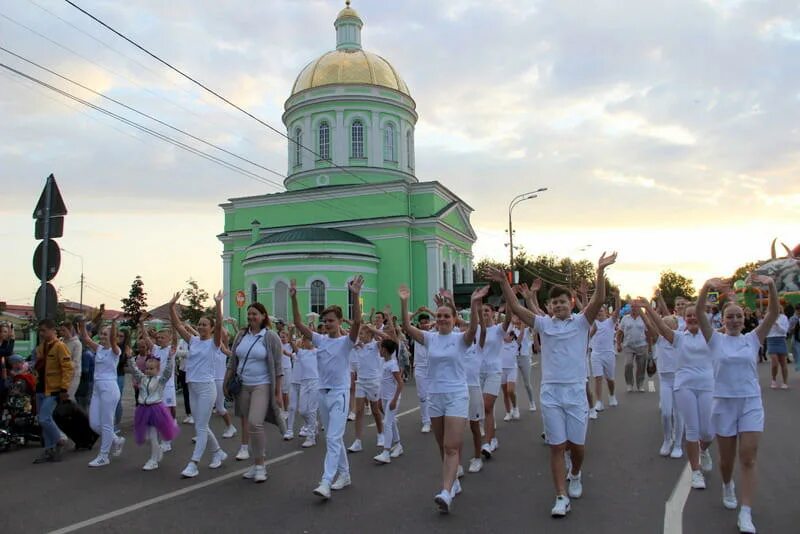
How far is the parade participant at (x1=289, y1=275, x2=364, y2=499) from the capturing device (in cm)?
674

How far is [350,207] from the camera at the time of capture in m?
42.4

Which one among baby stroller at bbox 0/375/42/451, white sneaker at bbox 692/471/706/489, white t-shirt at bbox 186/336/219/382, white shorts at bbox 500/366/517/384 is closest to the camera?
white sneaker at bbox 692/471/706/489

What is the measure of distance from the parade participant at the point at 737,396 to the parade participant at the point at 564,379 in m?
0.98

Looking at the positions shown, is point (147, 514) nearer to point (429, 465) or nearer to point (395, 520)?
point (395, 520)

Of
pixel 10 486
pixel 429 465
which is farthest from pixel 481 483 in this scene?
pixel 10 486

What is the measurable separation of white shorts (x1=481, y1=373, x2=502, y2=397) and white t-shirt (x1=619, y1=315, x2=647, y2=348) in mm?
5679

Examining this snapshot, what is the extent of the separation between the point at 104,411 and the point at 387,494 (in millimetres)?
4138

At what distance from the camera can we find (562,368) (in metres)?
5.96

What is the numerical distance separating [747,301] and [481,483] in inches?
1018

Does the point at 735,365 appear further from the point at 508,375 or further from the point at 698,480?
the point at 508,375

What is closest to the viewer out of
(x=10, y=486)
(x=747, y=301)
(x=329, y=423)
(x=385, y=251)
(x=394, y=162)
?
(x=329, y=423)

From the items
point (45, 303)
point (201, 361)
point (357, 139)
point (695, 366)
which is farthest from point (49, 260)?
point (357, 139)

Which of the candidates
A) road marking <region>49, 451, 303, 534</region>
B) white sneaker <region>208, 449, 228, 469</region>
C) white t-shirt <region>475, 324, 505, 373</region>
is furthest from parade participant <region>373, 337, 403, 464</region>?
white sneaker <region>208, 449, 228, 469</region>

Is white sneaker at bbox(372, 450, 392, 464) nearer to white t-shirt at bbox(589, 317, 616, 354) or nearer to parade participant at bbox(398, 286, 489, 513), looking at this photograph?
parade participant at bbox(398, 286, 489, 513)
